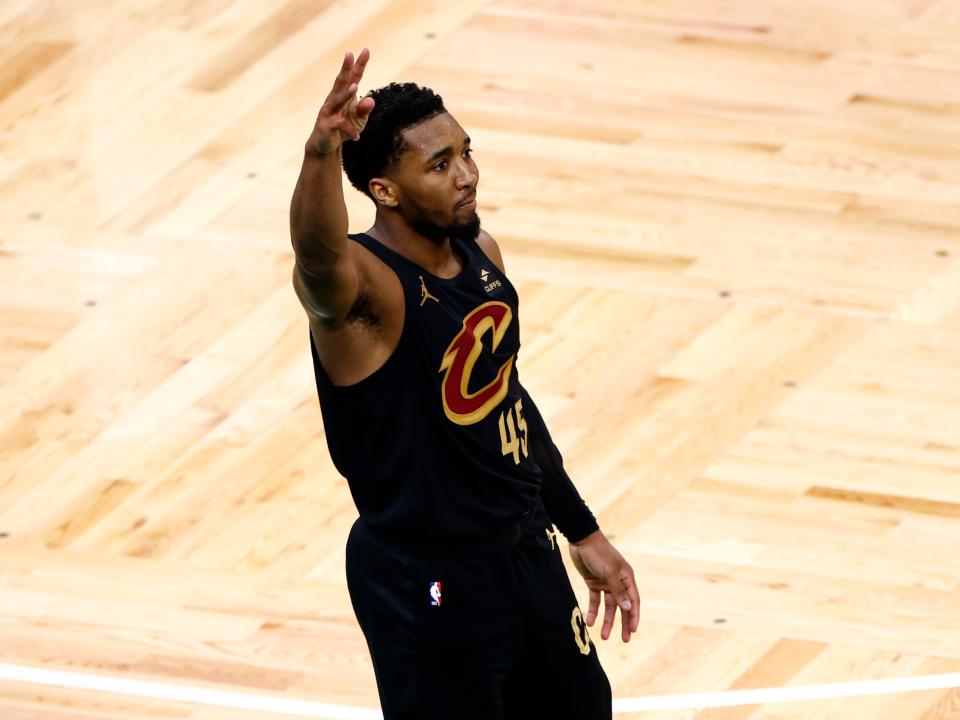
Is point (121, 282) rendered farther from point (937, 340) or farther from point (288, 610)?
point (937, 340)

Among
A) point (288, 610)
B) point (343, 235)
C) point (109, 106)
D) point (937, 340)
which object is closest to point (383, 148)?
point (343, 235)

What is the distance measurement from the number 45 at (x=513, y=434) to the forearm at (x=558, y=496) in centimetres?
13

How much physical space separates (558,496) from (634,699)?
0.93 m

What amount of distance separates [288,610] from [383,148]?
1.66 metres

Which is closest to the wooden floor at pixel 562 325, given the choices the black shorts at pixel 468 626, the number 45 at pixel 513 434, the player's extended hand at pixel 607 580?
the player's extended hand at pixel 607 580

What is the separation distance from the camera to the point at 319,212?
2834 millimetres

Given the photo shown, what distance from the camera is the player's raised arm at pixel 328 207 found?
109 inches

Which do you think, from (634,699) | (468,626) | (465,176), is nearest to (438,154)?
(465,176)

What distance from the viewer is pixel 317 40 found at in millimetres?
7062

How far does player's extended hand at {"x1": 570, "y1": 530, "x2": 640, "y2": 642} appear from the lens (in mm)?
3400

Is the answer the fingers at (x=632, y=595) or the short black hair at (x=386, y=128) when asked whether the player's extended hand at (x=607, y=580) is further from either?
the short black hair at (x=386, y=128)

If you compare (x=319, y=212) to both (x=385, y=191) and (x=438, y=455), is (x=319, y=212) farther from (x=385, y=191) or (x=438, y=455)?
(x=438, y=455)

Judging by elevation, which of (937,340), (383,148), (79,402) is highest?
(383,148)

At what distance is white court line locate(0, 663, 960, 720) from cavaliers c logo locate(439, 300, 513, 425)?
1.18 m
